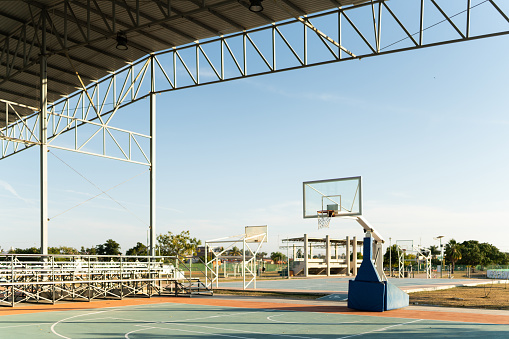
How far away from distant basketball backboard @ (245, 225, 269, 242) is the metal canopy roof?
1088 centimetres

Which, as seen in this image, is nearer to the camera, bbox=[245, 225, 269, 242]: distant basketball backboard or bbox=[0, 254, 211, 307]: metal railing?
bbox=[0, 254, 211, 307]: metal railing

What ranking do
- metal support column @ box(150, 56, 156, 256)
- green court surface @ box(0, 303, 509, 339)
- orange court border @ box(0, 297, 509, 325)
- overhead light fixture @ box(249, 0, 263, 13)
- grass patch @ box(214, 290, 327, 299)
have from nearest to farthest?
green court surface @ box(0, 303, 509, 339)
orange court border @ box(0, 297, 509, 325)
overhead light fixture @ box(249, 0, 263, 13)
grass patch @ box(214, 290, 327, 299)
metal support column @ box(150, 56, 156, 256)

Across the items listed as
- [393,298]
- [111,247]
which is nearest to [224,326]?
[393,298]

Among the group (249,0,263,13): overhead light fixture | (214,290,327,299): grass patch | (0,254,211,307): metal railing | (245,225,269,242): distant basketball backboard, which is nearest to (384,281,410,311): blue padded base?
(214,290,327,299): grass patch

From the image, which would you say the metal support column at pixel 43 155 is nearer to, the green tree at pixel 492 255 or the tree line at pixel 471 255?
the tree line at pixel 471 255

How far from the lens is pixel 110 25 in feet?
76.6

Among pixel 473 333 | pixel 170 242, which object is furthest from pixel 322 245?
pixel 473 333

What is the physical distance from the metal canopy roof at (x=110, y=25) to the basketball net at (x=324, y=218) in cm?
796

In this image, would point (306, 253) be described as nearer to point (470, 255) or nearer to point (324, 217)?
point (324, 217)

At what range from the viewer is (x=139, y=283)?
76.8ft

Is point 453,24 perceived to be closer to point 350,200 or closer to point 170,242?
point 350,200

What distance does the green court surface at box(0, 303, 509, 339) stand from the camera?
1154cm

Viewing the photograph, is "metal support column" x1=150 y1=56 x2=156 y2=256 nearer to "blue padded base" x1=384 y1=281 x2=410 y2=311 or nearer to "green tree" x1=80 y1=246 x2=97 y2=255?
"blue padded base" x1=384 y1=281 x2=410 y2=311

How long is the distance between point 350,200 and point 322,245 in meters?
45.6
